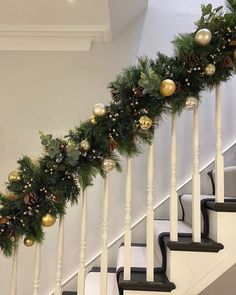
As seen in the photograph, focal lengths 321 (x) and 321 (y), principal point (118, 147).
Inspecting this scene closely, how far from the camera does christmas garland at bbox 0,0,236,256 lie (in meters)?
1.22

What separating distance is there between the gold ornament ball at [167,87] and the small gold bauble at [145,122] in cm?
12

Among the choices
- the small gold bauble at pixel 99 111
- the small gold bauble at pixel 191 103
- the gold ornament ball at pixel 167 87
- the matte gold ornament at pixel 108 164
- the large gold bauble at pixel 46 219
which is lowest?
the large gold bauble at pixel 46 219

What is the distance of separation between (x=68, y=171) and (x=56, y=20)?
1372 millimetres

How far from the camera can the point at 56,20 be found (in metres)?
2.20

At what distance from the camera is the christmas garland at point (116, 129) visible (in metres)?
1.22

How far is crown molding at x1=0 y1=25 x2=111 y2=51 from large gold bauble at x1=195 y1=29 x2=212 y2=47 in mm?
1103

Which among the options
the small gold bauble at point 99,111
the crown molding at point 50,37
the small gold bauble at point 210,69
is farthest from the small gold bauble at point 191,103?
the crown molding at point 50,37

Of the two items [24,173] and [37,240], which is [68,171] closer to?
[24,173]

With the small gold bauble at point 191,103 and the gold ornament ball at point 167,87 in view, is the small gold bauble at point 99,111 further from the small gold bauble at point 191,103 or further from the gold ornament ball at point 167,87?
the small gold bauble at point 191,103

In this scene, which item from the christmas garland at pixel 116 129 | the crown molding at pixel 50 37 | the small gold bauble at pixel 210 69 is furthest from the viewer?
the crown molding at pixel 50 37

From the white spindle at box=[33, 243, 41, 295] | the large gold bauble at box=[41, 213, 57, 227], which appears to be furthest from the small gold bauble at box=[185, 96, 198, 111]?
the white spindle at box=[33, 243, 41, 295]

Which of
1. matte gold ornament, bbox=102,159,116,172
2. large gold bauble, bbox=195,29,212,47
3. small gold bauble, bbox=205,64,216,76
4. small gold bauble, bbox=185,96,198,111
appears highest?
large gold bauble, bbox=195,29,212,47

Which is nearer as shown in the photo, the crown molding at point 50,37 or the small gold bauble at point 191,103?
the small gold bauble at point 191,103

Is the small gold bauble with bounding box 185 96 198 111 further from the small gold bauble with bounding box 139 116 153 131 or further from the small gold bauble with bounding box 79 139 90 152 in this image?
the small gold bauble with bounding box 79 139 90 152
